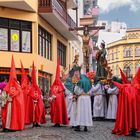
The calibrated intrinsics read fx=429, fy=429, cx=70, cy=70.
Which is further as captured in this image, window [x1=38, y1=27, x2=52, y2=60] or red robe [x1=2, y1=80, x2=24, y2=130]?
window [x1=38, y1=27, x2=52, y2=60]

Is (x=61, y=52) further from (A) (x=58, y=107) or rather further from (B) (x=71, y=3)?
(A) (x=58, y=107)

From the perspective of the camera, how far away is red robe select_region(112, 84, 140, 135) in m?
12.6

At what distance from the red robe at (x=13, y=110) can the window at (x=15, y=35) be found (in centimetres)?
1267

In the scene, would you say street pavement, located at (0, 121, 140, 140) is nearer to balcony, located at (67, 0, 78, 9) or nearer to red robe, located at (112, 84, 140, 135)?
red robe, located at (112, 84, 140, 135)

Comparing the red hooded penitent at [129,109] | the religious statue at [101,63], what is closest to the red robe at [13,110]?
the red hooded penitent at [129,109]

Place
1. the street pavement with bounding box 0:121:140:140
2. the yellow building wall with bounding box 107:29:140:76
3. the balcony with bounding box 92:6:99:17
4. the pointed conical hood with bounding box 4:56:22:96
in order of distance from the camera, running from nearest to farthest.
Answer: the street pavement with bounding box 0:121:140:140 → the pointed conical hood with bounding box 4:56:22:96 → the balcony with bounding box 92:6:99:17 → the yellow building wall with bounding box 107:29:140:76

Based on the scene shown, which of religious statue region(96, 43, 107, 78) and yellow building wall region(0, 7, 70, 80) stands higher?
yellow building wall region(0, 7, 70, 80)

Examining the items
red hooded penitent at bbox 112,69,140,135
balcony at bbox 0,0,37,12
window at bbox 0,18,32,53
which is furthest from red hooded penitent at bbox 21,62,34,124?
window at bbox 0,18,32,53

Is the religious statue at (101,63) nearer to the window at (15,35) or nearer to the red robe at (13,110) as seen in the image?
the red robe at (13,110)

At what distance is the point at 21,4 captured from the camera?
26.0 metres

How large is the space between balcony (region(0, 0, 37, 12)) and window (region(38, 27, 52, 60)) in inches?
91.3

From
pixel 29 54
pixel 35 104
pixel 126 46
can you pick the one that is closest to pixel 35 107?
pixel 35 104

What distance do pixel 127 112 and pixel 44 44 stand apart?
1844 cm

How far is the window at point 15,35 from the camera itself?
2652 centimetres
